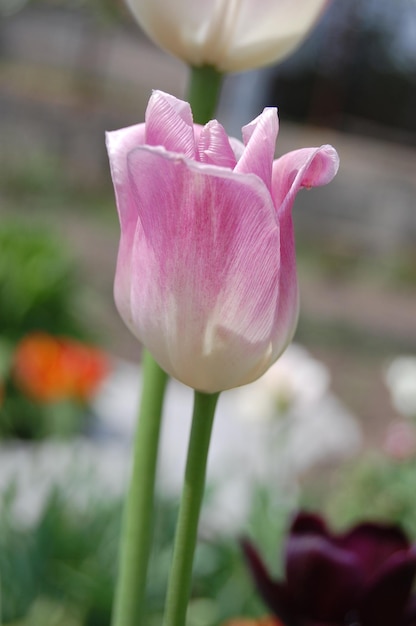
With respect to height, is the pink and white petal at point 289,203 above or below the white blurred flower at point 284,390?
above

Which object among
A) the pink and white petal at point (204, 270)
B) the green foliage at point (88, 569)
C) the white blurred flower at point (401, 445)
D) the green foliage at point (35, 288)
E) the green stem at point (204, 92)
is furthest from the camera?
the green foliage at point (35, 288)

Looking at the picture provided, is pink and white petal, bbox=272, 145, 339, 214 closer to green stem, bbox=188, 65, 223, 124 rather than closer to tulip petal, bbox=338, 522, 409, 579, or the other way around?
green stem, bbox=188, 65, 223, 124

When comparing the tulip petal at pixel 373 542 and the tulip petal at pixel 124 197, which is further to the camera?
the tulip petal at pixel 373 542

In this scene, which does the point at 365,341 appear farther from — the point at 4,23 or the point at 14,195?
the point at 4,23

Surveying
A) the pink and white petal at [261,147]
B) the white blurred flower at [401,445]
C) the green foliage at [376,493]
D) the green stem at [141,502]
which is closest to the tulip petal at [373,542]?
the green stem at [141,502]

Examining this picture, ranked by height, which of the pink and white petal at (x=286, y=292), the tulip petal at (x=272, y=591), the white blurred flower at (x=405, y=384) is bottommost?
the white blurred flower at (x=405, y=384)

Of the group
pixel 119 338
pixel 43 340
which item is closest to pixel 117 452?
pixel 43 340

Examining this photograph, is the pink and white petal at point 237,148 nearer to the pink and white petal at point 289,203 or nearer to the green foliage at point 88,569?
the pink and white petal at point 289,203

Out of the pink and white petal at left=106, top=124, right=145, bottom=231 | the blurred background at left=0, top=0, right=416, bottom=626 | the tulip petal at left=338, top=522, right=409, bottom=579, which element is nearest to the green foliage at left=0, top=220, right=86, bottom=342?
the blurred background at left=0, top=0, right=416, bottom=626

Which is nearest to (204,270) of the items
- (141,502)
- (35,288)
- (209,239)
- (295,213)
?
(209,239)
